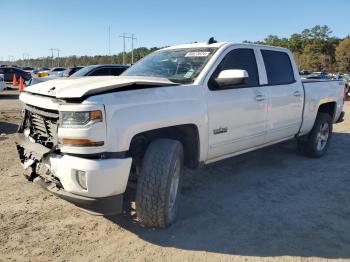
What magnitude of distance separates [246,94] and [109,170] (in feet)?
7.35

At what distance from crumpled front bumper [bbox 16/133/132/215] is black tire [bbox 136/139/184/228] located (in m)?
0.26

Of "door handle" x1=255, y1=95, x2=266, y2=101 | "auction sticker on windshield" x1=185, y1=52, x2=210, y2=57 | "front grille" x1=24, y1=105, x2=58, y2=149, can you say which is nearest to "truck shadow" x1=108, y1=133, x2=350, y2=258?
"front grille" x1=24, y1=105, x2=58, y2=149

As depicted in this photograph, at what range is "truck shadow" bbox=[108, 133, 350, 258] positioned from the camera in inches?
135

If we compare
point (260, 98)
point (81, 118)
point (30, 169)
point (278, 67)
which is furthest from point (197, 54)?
point (30, 169)

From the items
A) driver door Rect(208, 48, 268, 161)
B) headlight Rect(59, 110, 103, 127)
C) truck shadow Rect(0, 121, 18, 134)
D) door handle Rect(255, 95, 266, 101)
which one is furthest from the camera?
truck shadow Rect(0, 121, 18, 134)

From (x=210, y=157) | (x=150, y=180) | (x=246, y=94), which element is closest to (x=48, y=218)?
(x=150, y=180)

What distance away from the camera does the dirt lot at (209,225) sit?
10.7 feet

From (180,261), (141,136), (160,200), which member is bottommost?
(180,261)

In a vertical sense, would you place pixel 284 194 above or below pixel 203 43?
below

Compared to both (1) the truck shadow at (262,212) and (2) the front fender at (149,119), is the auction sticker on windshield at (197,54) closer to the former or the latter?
(2) the front fender at (149,119)

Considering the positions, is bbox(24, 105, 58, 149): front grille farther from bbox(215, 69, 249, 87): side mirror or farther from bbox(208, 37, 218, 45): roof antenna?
bbox(208, 37, 218, 45): roof antenna

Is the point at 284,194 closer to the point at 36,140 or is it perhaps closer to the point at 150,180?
the point at 150,180

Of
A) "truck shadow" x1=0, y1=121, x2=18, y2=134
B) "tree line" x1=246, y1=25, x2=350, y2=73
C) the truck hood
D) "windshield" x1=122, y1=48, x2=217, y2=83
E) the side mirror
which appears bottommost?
"truck shadow" x1=0, y1=121, x2=18, y2=134

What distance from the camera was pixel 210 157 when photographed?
166 inches
